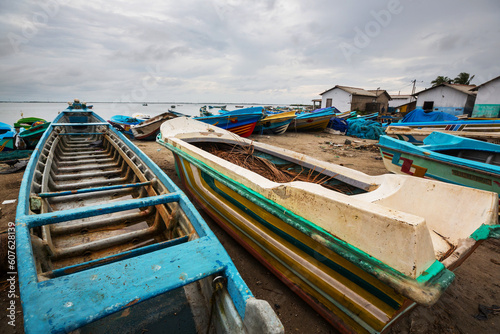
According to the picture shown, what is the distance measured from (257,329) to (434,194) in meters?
2.11

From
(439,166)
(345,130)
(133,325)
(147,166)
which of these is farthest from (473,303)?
(345,130)

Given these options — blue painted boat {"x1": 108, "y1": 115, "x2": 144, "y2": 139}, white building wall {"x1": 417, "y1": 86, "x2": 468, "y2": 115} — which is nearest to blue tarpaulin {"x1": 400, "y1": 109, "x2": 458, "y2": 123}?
blue painted boat {"x1": 108, "y1": 115, "x2": 144, "y2": 139}

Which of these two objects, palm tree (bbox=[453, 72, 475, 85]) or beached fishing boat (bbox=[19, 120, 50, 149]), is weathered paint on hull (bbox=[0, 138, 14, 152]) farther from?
palm tree (bbox=[453, 72, 475, 85])

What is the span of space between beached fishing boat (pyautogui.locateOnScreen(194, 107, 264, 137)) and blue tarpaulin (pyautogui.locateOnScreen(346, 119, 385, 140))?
7.06 m

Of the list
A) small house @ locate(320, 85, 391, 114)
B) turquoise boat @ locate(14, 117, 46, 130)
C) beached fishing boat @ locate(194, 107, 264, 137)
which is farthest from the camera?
small house @ locate(320, 85, 391, 114)

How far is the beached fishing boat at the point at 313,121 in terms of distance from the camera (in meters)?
14.1

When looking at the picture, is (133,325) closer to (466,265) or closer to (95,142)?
(466,265)

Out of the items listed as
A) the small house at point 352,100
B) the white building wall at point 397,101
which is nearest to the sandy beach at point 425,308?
the small house at point 352,100

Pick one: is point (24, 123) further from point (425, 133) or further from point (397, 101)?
point (397, 101)

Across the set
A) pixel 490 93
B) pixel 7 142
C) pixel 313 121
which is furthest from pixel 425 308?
pixel 490 93

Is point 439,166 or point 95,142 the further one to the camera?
point 95,142

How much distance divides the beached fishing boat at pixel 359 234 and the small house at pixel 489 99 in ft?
80.4

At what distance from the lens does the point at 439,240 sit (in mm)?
1963

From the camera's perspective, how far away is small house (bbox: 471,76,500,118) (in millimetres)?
17844
